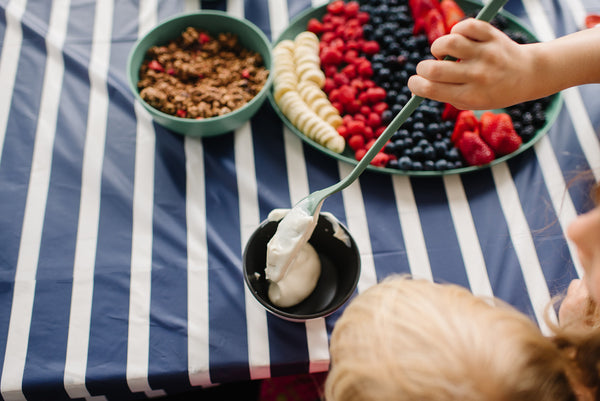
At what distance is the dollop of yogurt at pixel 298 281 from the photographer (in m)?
0.71

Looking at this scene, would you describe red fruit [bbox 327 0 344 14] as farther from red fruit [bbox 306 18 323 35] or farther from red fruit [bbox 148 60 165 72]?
red fruit [bbox 148 60 165 72]

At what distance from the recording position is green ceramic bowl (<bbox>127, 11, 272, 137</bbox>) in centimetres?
86

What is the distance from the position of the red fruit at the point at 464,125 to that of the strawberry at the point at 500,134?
0.05 feet

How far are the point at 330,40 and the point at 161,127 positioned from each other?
43 cm

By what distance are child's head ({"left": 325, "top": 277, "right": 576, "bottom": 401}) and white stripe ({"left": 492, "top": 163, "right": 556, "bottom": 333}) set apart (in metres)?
0.24

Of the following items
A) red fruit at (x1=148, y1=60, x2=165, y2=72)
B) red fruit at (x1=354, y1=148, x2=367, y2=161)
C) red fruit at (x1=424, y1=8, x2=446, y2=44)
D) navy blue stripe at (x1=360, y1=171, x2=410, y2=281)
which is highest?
red fruit at (x1=424, y1=8, x2=446, y2=44)

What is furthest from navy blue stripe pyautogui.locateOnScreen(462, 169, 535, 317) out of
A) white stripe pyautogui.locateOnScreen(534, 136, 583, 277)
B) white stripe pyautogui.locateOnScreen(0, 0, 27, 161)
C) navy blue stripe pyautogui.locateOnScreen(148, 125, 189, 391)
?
white stripe pyautogui.locateOnScreen(0, 0, 27, 161)

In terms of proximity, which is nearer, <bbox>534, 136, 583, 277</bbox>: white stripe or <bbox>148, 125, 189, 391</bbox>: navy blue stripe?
<bbox>148, 125, 189, 391</bbox>: navy blue stripe

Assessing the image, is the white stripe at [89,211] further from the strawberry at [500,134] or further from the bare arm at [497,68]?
the strawberry at [500,134]

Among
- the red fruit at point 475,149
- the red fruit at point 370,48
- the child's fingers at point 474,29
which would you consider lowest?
the red fruit at point 475,149

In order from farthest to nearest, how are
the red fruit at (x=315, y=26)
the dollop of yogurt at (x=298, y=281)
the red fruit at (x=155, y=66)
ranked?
the red fruit at (x=315, y=26) < the red fruit at (x=155, y=66) < the dollop of yogurt at (x=298, y=281)

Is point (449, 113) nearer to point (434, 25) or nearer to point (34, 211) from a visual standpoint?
point (434, 25)

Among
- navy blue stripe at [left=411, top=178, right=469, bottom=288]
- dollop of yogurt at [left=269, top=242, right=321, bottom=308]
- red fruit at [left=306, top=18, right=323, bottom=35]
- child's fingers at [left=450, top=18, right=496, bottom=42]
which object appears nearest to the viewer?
child's fingers at [left=450, top=18, right=496, bottom=42]

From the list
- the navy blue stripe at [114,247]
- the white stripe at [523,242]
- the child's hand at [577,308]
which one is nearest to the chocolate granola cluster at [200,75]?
the navy blue stripe at [114,247]
